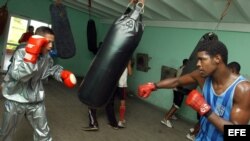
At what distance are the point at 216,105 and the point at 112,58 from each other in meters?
0.84

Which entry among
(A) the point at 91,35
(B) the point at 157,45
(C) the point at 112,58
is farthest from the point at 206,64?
(A) the point at 91,35

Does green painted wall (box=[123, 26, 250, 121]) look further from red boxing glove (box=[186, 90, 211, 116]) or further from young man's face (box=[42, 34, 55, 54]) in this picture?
young man's face (box=[42, 34, 55, 54])

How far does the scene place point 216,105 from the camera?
192 centimetres

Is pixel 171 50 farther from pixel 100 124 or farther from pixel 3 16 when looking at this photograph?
pixel 3 16

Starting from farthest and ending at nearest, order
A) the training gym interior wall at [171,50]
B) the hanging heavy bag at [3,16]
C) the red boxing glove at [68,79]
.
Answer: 1. the hanging heavy bag at [3,16]
2. the training gym interior wall at [171,50]
3. the red boxing glove at [68,79]

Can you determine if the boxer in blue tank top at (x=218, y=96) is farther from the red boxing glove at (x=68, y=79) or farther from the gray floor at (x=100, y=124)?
the gray floor at (x=100, y=124)

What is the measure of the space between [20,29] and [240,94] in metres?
7.74

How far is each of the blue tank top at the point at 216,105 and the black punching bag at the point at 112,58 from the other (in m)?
0.67

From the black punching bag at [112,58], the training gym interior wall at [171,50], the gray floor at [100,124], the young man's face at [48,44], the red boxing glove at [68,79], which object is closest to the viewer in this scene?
the black punching bag at [112,58]

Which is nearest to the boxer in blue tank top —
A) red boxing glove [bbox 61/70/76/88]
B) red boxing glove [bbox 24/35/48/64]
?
red boxing glove [bbox 61/70/76/88]

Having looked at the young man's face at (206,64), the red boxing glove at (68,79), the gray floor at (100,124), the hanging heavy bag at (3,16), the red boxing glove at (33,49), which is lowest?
the gray floor at (100,124)

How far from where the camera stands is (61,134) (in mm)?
3576

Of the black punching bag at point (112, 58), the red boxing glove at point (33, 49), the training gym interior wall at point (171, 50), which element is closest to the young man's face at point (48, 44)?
the red boxing glove at point (33, 49)

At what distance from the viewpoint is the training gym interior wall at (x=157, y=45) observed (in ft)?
16.2
